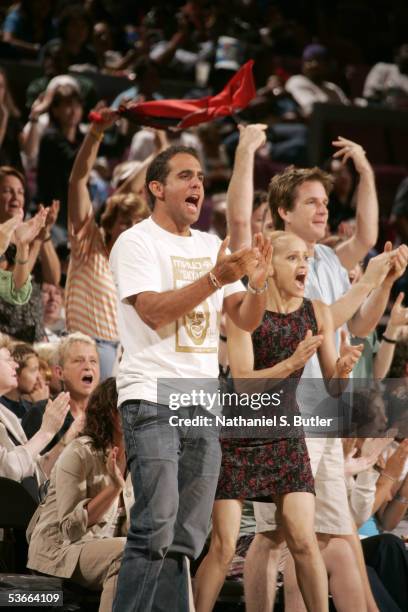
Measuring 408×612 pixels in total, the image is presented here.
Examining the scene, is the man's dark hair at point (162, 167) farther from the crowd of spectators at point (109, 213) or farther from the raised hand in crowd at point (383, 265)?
the raised hand in crowd at point (383, 265)

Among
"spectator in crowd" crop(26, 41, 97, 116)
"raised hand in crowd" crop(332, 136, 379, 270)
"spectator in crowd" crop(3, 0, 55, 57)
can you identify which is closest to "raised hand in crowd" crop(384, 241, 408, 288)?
"raised hand in crowd" crop(332, 136, 379, 270)

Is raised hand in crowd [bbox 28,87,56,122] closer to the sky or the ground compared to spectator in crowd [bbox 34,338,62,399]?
closer to the sky

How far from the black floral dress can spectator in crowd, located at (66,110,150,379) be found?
153cm

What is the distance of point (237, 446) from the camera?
3879 millimetres

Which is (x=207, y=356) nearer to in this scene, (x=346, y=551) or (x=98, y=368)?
(x=346, y=551)

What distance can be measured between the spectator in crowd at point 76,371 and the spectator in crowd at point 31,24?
4.99m

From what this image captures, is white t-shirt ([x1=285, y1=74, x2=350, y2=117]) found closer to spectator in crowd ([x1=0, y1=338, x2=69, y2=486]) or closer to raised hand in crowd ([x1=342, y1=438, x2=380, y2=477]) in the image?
raised hand in crowd ([x1=342, y1=438, x2=380, y2=477])

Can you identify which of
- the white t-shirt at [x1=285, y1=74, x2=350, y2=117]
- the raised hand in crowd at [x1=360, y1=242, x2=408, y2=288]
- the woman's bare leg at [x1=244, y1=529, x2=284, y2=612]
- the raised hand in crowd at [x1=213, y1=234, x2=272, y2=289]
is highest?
the white t-shirt at [x1=285, y1=74, x2=350, y2=117]

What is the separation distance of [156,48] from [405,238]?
3611mm

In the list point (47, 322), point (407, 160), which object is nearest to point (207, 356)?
point (47, 322)

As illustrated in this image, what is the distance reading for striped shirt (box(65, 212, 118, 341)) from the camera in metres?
5.38

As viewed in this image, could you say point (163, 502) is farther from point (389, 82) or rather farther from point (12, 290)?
point (389, 82)

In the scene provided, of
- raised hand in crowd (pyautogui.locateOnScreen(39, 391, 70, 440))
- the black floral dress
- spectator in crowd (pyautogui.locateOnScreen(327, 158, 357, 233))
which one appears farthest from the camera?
spectator in crowd (pyautogui.locateOnScreen(327, 158, 357, 233))

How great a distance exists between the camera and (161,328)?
3.48 meters
